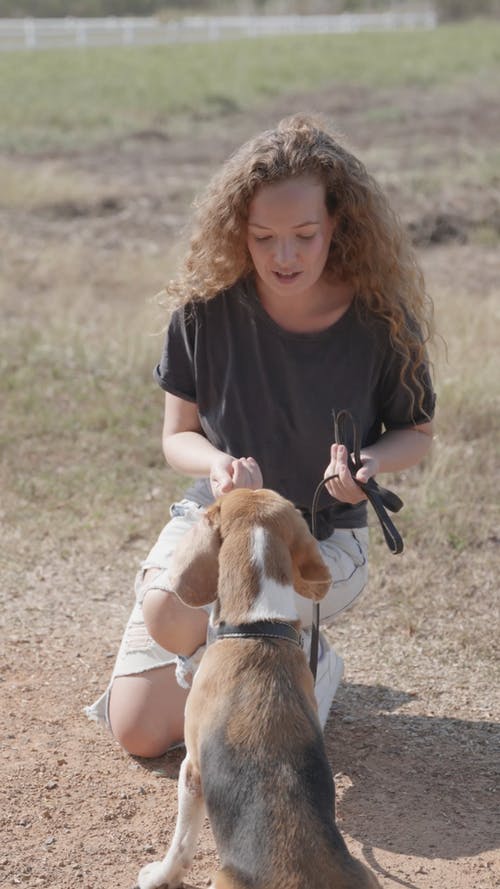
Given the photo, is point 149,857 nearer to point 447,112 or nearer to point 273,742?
point 273,742

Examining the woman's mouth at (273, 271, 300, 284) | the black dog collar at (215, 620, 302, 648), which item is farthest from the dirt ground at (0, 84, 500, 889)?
the woman's mouth at (273, 271, 300, 284)

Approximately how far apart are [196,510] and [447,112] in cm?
2240

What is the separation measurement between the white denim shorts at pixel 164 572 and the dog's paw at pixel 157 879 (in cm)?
91

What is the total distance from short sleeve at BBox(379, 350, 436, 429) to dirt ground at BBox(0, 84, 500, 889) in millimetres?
1112


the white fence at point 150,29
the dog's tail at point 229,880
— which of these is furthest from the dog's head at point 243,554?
the white fence at point 150,29

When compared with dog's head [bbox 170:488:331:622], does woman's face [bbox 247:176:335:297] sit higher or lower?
higher

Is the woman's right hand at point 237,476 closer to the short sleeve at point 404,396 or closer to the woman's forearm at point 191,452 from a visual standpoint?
the woman's forearm at point 191,452

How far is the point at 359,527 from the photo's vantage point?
448 cm

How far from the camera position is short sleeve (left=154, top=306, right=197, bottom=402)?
4.44 metres

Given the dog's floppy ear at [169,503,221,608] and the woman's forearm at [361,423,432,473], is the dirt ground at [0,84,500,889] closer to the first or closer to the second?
the dog's floppy ear at [169,503,221,608]

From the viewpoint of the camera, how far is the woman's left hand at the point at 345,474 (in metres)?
3.80

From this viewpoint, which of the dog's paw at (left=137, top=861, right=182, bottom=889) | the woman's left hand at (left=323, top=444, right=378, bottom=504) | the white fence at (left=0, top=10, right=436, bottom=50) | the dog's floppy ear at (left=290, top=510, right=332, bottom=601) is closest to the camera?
the dog's floppy ear at (left=290, top=510, right=332, bottom=601)

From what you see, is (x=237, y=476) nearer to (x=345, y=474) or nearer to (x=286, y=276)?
(x=345, y=474)

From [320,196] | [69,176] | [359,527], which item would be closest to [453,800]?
[359,527]
